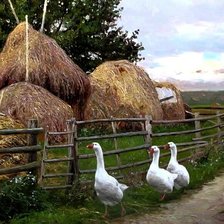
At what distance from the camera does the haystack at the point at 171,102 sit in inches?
1061

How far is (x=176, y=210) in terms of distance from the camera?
926 cm

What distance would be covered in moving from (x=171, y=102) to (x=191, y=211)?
18.3m

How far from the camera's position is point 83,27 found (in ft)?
110

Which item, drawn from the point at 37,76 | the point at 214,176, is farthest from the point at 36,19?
the point at 214,176

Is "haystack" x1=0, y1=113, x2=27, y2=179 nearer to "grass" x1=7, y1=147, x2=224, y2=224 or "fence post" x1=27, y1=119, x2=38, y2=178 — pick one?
"fence post" x1=27, y1=119, x2=38, y2=178

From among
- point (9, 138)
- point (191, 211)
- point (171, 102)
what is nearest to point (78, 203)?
point (191, 211)

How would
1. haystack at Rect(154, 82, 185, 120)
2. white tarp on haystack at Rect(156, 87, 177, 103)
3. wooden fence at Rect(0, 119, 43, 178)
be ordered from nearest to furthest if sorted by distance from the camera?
wooden fence at Rect(0, 119, 43, 178) → haystack at Rect(154, 82, 185, 120) → white tarp on haystack at Rect(156, 87, 177, 103)

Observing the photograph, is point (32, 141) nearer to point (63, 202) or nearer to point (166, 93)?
point (63, 202)

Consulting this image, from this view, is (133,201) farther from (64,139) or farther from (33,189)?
(64,139)

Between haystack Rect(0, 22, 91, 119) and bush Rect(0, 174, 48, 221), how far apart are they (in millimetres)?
10742

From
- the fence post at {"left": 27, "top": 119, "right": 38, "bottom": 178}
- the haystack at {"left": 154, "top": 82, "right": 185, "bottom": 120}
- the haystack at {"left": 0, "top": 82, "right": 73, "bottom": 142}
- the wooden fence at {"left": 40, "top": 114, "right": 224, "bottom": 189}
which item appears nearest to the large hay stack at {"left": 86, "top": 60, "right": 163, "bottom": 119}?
the haystack at {"left": 154, "top": 82, "right": 185, "bottom": 120}

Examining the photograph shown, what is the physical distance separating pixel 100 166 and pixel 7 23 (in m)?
25.7

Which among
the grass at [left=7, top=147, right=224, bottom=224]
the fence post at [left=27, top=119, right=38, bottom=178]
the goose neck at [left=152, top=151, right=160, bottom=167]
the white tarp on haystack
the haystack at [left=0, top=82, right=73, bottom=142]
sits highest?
the white tarp on haystack

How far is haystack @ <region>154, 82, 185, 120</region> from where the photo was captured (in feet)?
88.4
